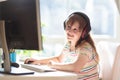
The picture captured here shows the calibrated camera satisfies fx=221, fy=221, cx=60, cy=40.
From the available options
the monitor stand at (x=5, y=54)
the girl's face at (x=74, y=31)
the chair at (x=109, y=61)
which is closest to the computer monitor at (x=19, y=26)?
the monitor stand at (x=5, y=54)

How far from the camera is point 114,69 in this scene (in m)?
1.94

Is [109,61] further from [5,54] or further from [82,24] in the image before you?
[5,54]

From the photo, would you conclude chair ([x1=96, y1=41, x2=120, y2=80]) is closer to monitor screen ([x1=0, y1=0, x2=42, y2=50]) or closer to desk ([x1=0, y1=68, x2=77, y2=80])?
desk ([x1=0, y1=68, x2=77, y2=80])

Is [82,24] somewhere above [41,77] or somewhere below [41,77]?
above

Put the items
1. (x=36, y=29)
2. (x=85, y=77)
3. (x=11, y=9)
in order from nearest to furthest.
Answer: (x=36, y=29) < (x=11, y=9) < (x=85, y=77)

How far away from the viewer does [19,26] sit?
1482 millimetres

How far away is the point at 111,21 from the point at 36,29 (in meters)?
2.00

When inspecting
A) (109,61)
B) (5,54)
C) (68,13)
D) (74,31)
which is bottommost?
(109,61)

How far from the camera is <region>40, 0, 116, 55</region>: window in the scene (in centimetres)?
317

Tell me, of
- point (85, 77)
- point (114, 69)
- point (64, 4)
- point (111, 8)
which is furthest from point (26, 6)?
point (111, 8)

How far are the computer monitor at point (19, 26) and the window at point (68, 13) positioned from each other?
164 centimetres

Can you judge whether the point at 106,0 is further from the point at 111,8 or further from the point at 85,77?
the point at 85,77

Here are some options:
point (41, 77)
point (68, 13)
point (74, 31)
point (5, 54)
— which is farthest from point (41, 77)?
point (68, 13)

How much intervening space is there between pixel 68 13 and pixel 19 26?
1.77 m
